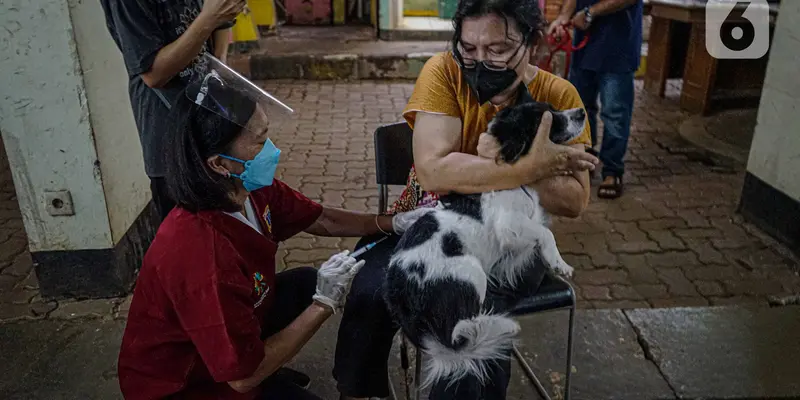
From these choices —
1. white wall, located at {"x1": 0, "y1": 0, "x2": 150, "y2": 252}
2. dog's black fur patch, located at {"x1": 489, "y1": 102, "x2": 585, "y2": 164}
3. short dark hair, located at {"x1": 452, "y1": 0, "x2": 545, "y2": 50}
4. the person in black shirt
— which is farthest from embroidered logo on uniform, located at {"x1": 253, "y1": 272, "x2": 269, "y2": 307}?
white wall, located at {"x1": 0, "y1": 0, "x2": 150, "y2": 252}

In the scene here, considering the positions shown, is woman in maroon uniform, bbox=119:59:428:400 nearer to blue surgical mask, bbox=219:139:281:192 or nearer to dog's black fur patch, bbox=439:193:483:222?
blue surgical mask, bbox=219:139:281:192

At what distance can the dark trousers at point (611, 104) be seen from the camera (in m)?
4.38

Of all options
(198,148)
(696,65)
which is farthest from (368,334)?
(696,65)

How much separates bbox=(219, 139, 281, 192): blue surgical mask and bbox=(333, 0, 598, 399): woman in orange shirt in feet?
1.66

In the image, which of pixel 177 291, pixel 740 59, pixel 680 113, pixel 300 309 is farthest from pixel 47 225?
pixel 740 59

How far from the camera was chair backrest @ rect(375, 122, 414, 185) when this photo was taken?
8.54ft

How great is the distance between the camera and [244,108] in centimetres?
184

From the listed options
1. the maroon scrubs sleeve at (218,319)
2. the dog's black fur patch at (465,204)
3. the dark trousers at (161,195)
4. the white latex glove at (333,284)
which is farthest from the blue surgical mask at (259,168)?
the dark trousers at (161,195)

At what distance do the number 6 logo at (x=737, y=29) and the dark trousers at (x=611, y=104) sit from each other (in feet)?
7.76

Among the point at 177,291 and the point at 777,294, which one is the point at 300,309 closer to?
the point at 177,291

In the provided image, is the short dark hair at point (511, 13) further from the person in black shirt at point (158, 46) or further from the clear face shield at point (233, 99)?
the person in black shirt at point (158, 46)

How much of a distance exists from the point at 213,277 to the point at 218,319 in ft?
0.38

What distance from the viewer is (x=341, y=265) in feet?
6.48

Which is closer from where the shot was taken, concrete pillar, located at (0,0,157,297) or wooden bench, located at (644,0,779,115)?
concrete pillar, located at (0,0,157,297)
